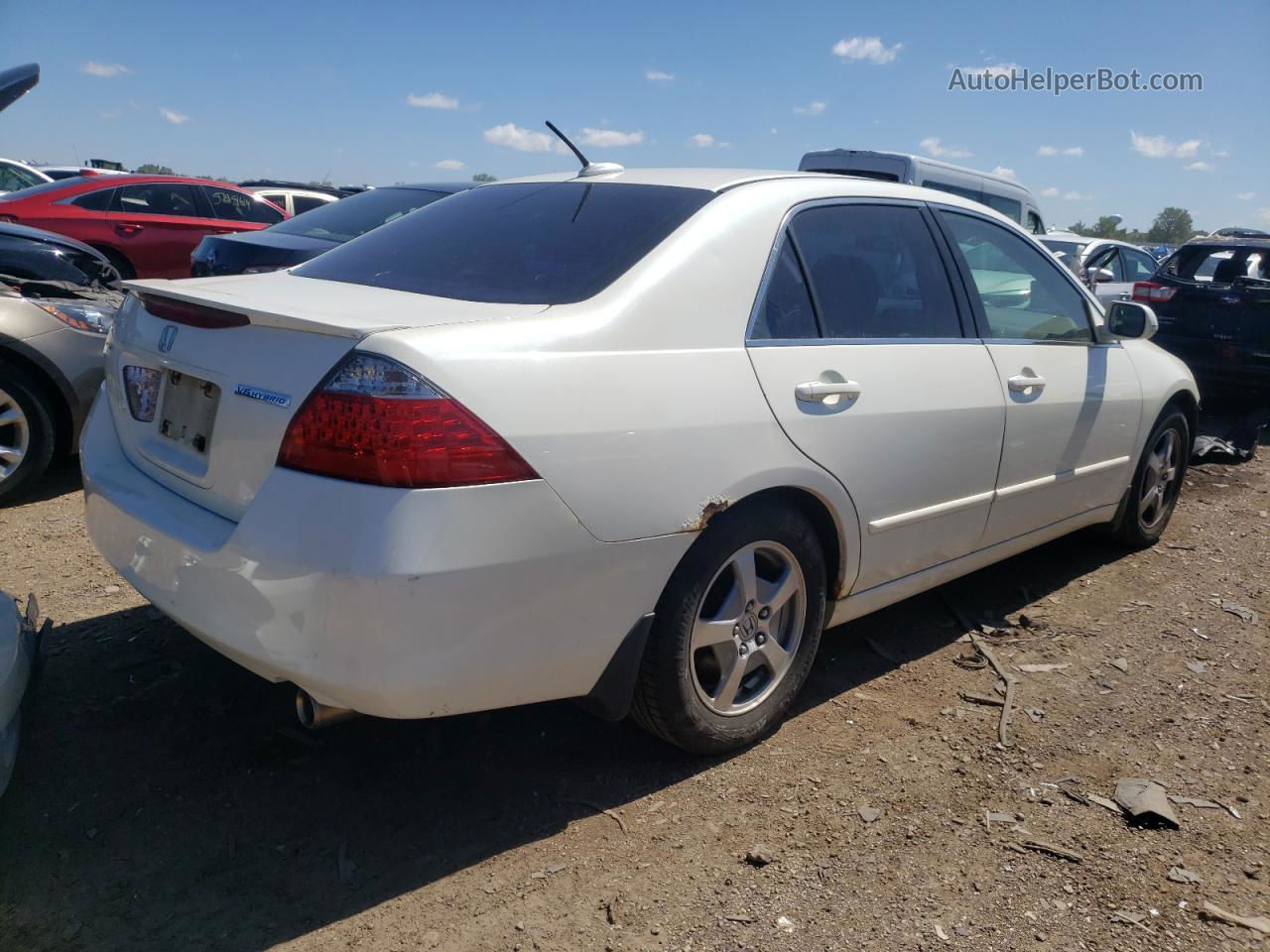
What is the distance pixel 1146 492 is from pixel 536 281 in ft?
12.0

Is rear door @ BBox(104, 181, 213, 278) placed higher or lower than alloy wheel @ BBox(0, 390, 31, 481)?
higher

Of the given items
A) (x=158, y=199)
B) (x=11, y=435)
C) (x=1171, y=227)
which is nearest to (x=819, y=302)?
(x=11, y=435)

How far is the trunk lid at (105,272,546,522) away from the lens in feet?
7.43

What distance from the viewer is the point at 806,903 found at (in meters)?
2.38

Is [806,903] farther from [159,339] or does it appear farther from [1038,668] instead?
[159,339]

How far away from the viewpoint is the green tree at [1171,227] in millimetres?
59406

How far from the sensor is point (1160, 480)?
510 centimetres

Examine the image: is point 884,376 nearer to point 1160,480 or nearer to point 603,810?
point 603,810

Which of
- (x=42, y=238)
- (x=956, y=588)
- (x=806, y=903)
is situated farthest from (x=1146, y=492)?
(x=42, y=238)

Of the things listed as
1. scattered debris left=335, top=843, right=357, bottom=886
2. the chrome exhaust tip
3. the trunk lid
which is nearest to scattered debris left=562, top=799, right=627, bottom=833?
scattered debris left=335, top=843, right=357, bottom=886

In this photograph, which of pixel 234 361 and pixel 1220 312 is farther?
pixel 1220 312

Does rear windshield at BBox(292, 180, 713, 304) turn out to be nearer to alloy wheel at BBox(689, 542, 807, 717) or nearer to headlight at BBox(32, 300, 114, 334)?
alloy wheel at BBox(689, 542, 807, 717)

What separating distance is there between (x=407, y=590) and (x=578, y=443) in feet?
1.68

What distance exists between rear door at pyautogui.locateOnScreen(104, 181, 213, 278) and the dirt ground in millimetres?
8093
